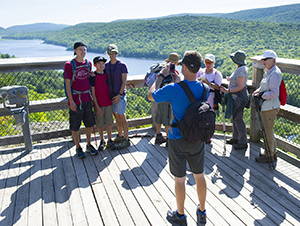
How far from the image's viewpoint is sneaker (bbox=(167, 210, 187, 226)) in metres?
2.27

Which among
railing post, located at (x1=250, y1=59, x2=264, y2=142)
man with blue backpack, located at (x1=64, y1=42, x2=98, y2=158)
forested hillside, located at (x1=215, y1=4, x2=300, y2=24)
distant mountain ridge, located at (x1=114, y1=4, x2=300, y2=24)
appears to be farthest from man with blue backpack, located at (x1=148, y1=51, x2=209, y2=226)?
forested hillside, located at (x1=215, y1=4, x2=300, y2=24)

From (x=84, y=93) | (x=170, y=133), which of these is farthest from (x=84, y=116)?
(x=170, y=133)

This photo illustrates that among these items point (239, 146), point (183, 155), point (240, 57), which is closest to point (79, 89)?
point (183, 155)

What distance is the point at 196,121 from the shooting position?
1.89m

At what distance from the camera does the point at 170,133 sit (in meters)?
2.14

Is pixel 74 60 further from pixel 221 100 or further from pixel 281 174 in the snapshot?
pixel 281 174

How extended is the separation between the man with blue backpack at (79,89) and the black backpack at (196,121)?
189 cm

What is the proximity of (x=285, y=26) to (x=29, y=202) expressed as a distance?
60921 mm

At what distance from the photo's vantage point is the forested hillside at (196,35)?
1654 inches

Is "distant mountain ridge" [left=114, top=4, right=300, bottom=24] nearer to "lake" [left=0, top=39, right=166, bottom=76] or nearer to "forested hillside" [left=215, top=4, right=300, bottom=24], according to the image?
"forested hillside" [left=215, top=4, right=300, bottom=24]

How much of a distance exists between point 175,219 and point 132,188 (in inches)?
29.1

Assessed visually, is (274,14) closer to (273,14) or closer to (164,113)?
(273,14)

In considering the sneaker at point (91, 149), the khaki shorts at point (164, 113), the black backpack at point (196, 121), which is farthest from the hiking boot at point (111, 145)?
the black backpack at point (196, 121)

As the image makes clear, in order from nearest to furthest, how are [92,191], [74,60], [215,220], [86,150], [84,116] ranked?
[215,220], [92,191], [74,60], [84,116], [86,150]
